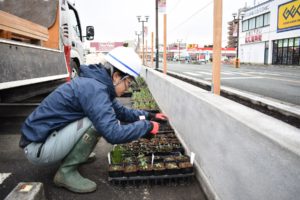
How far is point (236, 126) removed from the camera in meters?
1.97

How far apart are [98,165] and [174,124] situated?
1549 millimetres

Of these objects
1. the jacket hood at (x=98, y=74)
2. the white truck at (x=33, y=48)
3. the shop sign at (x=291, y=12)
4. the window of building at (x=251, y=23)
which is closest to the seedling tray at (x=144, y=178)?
the jacket hood at (x=98, y=74)

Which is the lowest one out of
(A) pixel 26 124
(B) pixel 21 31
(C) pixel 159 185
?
(C) pixel 159 185

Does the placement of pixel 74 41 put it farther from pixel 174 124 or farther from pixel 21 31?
pixel 174 124

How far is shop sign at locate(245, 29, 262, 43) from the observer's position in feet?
144

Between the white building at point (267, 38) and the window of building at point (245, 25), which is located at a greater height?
the window of building at point (245, 25)

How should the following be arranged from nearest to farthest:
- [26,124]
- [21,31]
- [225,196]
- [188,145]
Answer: [225,196], [26,124], [188,145], [21,31]

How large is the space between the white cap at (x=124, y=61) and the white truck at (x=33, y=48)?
1.34 m

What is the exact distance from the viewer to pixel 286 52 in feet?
119

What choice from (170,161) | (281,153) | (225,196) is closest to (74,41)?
(170,161)

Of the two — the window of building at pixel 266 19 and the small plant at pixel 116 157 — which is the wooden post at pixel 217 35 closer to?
the small plant at pixel 116 157

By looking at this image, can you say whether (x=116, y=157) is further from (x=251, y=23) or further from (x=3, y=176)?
(x=251, y=23)

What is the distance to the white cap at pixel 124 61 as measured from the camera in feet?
8.89

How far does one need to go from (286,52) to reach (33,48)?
125ft
